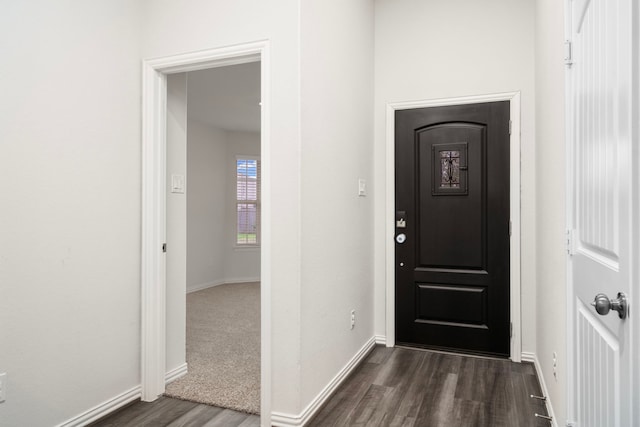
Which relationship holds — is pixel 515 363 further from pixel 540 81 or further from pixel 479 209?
pixel 540 81

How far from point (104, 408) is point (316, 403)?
117cm

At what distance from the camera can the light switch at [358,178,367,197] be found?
10.2 ft

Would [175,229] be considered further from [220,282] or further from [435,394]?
[220,282]

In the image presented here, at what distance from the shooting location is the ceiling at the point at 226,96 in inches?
168

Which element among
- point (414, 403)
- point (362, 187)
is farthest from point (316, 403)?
point (362, 187)

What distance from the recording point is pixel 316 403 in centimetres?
232

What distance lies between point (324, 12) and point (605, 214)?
6.30 feet

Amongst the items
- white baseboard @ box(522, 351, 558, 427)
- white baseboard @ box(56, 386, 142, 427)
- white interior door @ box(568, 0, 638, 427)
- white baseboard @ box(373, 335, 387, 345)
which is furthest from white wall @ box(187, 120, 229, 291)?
white interior door @ box(568, 0, 638, 427)

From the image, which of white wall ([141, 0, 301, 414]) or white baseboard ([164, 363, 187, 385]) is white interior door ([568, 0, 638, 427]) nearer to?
white wall ([141, 0, 301, 414])

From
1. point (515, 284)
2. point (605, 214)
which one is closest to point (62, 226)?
point (605, 214)

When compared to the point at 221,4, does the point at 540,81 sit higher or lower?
lower

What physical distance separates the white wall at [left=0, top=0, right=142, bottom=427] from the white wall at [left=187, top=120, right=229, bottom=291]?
4139 mm

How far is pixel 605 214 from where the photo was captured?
1.18 metres

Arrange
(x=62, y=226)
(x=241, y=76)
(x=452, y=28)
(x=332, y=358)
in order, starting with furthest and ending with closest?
(x=241, y=76), (x=452, y=28), (x=332, y=358), (x=62, y=226)
